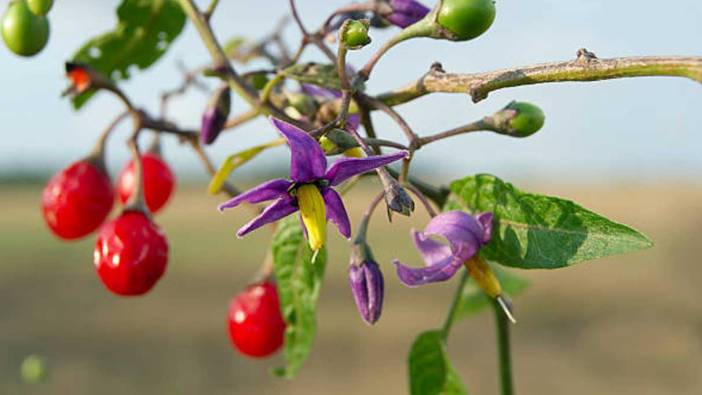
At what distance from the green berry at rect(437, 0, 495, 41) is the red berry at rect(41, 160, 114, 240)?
556 millimetres

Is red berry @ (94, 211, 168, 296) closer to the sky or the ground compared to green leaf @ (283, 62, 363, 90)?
closer to the ground

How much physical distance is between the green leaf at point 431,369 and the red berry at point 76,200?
0.40 meters

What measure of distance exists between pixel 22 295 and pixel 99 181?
16.7 meters

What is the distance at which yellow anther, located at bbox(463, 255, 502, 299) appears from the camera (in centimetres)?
73

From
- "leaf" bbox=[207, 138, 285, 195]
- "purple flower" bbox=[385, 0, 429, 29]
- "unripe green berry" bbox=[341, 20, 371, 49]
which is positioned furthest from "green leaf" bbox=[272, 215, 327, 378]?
"unripe green berry" bbox=[341, 20, 371, 49]

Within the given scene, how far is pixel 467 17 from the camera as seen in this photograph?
2.23 ft

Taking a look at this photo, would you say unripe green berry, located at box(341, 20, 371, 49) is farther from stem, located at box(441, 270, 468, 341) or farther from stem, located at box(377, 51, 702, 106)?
stem, located at box(441, 270, 468, 341)

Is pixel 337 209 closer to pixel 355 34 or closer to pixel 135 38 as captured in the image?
pixel 355 34

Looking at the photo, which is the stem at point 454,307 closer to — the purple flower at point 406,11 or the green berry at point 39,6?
the purple flower at point 406,11

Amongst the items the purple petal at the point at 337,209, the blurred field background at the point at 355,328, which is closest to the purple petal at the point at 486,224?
the purple petal at the point at 337,209

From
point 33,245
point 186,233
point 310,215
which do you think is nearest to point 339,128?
point 310,215

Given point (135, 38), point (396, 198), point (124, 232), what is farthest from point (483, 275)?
point (135, 38)

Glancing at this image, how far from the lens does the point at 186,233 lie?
2398 centimetres

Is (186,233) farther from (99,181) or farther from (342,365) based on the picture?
(99,181)
